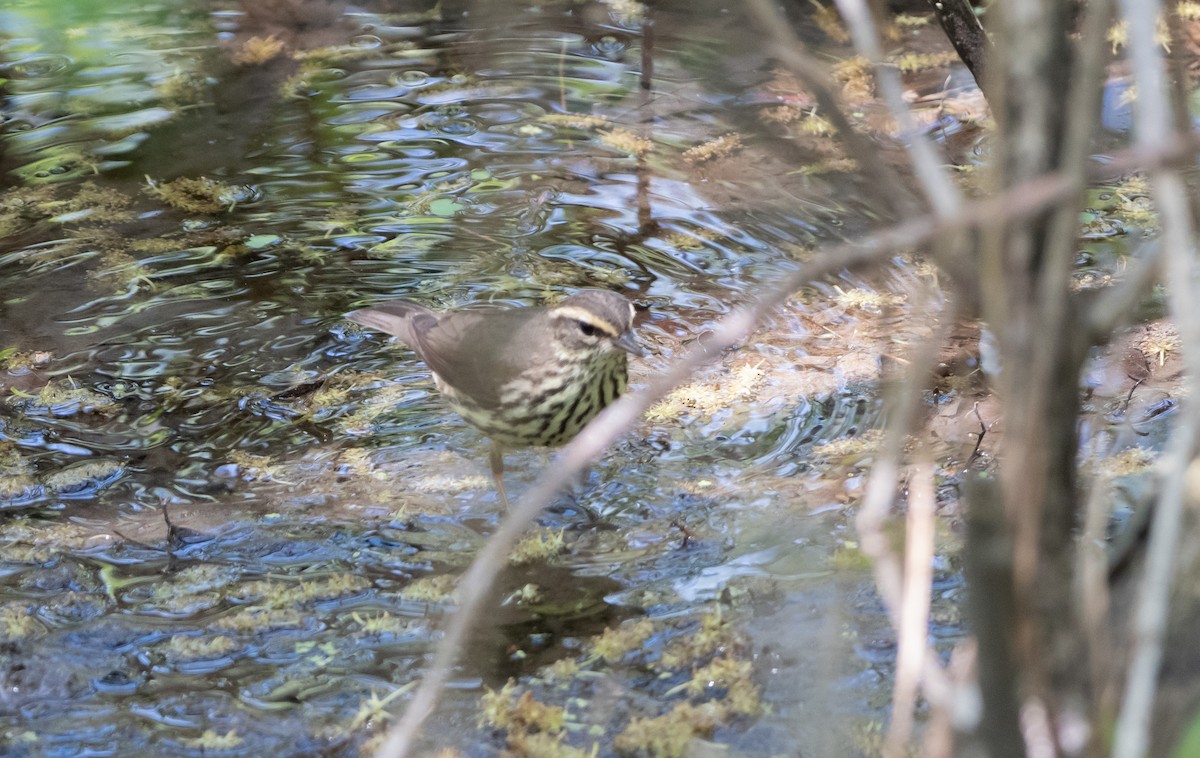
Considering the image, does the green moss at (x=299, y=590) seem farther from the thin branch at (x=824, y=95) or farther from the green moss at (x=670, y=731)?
the thin branch at (x=824, y=95)

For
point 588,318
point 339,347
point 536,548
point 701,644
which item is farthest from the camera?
point 339,347

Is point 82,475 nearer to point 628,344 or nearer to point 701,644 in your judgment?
point 628,344

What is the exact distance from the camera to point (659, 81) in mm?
7586

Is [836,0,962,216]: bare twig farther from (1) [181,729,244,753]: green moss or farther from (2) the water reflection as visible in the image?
(1) [181,729,244,753]: green moss

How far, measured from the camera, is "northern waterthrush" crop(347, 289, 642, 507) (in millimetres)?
4160

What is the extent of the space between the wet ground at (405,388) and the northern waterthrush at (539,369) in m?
0.28

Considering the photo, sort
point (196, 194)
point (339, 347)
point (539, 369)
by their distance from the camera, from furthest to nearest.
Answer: point (196, 194), point (339, 347), point (539, 369)

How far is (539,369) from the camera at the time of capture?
426 centimetres

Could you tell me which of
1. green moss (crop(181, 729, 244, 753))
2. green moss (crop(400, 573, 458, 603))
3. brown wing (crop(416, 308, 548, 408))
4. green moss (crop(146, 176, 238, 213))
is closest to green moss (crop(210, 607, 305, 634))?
green moss (crop(400, 573, 458, 603))

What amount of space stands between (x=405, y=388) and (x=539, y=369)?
1.04 m

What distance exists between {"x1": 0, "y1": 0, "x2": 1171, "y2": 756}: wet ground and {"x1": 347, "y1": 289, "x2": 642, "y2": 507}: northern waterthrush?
28 cm

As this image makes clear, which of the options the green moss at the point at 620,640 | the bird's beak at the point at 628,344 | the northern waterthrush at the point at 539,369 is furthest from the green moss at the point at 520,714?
the bird's beak at the point at 628,344

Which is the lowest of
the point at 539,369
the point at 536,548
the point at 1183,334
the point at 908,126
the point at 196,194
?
the point at 536,548

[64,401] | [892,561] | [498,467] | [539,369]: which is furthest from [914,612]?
[64,401]
